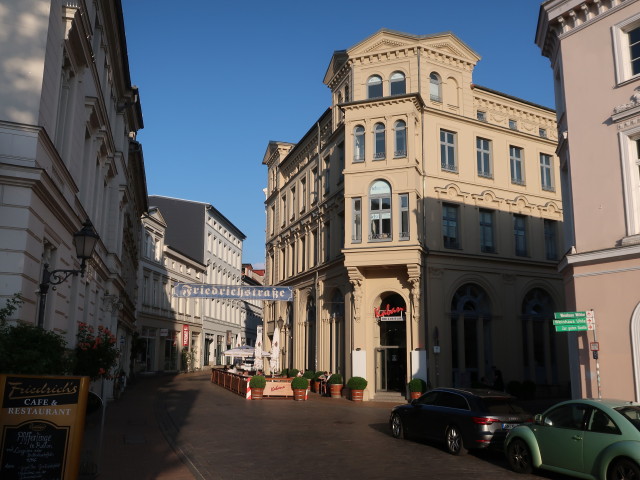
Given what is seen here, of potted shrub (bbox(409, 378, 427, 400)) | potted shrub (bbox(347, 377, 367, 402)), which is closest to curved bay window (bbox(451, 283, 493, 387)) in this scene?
potted shrub (bbox(409, 378, 427, 400))

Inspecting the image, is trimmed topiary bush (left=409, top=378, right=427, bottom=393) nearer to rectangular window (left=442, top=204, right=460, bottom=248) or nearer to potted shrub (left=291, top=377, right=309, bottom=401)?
potted shrub (left=291, top=377, right=309, bottom=401)

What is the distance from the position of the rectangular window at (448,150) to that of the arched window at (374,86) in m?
3.90

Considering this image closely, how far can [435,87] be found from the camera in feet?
107

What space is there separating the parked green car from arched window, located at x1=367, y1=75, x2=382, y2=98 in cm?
2308

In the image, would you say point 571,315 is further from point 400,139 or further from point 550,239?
point 550,239

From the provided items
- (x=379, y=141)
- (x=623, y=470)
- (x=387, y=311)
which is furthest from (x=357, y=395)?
(x=623, y=470)

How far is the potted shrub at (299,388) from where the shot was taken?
28844mm

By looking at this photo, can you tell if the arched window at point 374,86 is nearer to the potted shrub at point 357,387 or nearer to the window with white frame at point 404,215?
the window with white frame at point 404,215

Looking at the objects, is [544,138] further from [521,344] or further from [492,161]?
[521,344]

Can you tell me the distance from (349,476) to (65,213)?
8.34m

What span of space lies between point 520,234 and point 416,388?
12.0 metres

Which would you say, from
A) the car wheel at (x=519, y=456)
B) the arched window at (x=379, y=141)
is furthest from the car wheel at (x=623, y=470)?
the arched window at (x=379, y=141)

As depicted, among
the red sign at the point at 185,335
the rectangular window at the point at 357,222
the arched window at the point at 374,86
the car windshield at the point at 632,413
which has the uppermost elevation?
the arched window at the point at 374,86

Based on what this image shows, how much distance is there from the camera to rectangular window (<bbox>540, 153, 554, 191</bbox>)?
116 ft
